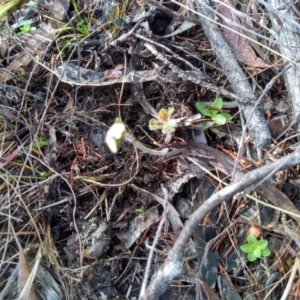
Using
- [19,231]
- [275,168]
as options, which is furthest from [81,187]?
[275,168]

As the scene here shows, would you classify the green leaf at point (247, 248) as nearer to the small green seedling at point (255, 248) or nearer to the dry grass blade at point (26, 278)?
the small green seedling at point (255, 248)

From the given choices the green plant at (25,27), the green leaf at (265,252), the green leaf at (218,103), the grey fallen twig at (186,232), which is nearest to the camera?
the grey fallen twig at (186,232)

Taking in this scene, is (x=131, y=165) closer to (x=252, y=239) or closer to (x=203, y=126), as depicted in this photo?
(x=203, y=126)

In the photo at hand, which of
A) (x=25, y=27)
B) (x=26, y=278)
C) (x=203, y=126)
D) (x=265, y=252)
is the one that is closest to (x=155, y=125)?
(x=203, y=126)

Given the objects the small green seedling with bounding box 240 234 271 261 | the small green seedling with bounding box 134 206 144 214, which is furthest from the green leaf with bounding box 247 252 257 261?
the small green seedling with bounding box 134 206 144 214

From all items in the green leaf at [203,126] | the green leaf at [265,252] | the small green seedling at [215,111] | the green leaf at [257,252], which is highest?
the small green seedling at [215,111]

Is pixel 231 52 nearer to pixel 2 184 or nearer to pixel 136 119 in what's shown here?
pixel 136 119

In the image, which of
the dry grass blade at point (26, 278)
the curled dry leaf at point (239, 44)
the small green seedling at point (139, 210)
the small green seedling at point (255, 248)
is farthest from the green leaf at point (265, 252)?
the dry grass blade at point (26, 278)
